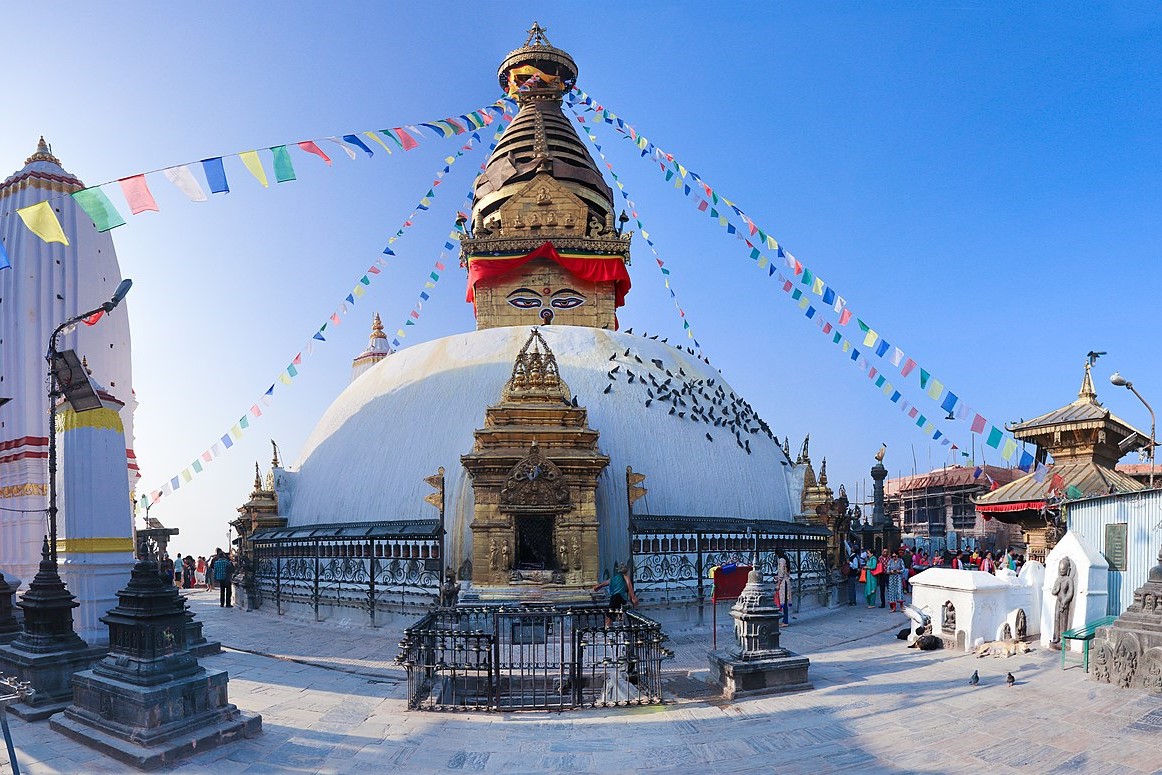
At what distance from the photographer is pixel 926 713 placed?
7.35 m

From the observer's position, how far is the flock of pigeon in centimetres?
1702

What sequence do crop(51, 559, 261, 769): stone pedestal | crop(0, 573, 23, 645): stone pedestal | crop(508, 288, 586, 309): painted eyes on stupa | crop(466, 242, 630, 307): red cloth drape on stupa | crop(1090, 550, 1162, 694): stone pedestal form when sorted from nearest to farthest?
crop(51, 559, 261, 769): stone pedestal → crop(1090, 550, 1162, 694): stone pedestal → crop(0, 573, 23, 645): stone pedestal → crop(466, 242, 630, 307): red cloth drape on stupa → crop(508, 288, 586, 309): painted eyes on stupa

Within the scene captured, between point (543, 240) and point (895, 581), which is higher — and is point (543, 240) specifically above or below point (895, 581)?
above

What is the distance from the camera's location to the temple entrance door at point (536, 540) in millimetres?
13039

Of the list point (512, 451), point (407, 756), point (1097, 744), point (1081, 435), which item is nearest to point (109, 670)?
point (407, 756)

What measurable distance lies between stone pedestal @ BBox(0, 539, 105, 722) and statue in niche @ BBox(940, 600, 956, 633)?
12.0 metres

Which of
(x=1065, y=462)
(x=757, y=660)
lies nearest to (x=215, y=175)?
(x=757, y=660)

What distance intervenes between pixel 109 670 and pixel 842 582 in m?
15.8

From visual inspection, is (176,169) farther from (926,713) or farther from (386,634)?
(926,713)

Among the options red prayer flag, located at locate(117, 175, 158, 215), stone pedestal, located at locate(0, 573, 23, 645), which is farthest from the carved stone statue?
red prayer flag, located at locate(117, 175, 158, 215)

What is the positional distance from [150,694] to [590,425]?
10488 mm

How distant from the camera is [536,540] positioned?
516 inches

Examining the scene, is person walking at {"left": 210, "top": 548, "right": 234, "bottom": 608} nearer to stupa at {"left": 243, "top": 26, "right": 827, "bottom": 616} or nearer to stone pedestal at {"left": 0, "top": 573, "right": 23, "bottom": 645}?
stupa at {"left": 243, "top": 26, "right": 827, "bottom": 616}

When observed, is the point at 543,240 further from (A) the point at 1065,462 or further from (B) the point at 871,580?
(A) the point at 1065,462
